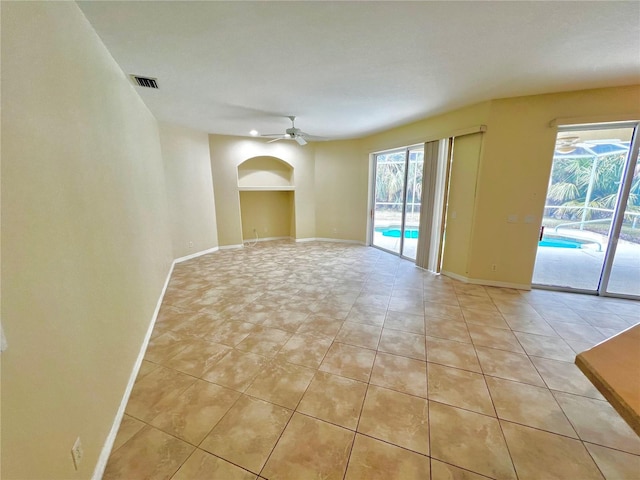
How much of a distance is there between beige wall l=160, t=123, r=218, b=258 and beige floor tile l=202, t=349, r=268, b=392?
3685 millimetres

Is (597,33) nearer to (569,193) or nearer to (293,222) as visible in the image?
(569,193)

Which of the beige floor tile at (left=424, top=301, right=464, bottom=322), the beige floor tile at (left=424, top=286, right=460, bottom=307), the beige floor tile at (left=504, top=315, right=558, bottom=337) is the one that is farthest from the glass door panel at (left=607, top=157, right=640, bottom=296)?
the beige floor tile at (left=424, top=301, right=464, bottom=322)

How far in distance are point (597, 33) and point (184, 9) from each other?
3.19 m

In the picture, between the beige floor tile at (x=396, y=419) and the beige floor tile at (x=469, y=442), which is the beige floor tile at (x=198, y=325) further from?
the beige floor tile at (x=469, y=442)

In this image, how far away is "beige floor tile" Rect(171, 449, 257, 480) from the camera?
1.39 m

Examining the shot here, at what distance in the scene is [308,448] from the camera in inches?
60.9

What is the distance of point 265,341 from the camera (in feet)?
8.57

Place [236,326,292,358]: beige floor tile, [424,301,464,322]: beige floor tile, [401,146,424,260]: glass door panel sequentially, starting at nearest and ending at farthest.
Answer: [236,326,292,358]: beige floor tile < [424,301,464,322]: beige floor tile < [401,146,424,260]: glass door panel

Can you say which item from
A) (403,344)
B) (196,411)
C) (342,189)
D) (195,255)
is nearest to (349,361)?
(403,344)

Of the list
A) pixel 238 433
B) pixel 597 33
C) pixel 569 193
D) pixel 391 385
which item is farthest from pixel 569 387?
pixel 569 193

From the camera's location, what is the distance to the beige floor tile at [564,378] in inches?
77.0

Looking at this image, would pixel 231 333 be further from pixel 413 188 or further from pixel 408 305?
pixel 413 188

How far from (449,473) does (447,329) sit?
160cm

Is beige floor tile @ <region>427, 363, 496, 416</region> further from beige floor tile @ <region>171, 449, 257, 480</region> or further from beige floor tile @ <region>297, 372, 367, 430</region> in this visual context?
beige floor tile @ <region>171, 449, 257, 480</region>
